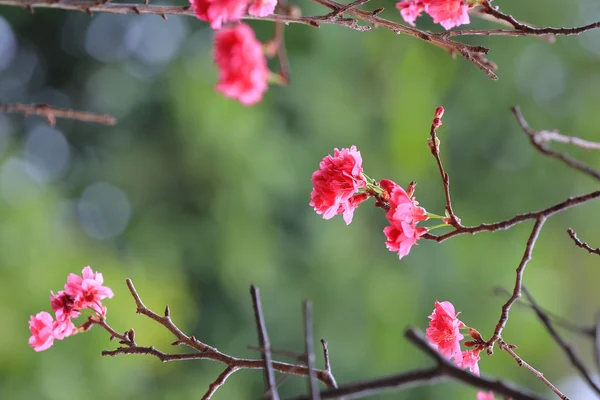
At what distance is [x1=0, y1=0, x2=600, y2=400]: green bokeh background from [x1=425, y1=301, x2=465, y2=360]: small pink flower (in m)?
1.50

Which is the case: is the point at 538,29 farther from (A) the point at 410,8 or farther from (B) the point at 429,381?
(B) the point at 429,381

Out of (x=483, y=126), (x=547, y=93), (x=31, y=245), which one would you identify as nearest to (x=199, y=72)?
(x=31, y=245)

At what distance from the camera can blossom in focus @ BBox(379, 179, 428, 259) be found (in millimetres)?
487

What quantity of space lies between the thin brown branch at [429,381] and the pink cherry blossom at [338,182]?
0.23 meters

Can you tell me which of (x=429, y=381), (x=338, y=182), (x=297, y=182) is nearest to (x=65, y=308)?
(x=338, y=182)

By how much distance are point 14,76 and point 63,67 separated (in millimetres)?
240

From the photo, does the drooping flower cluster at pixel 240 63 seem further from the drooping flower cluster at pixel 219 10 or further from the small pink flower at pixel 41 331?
the small pink flower at pixel 41 331

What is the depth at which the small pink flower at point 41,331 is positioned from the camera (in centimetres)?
55

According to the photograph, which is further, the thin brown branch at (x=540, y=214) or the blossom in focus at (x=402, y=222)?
the blossom in focus at (x=402, y=222)

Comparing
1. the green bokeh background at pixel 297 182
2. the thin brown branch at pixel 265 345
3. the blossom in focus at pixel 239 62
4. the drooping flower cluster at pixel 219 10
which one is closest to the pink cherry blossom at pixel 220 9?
the drooping flower cluster at pixel 219 10

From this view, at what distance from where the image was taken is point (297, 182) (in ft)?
8.38

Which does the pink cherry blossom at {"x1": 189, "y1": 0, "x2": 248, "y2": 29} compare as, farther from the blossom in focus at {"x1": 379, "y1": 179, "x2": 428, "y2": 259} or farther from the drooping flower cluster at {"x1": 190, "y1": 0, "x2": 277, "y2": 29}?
the blossom in focus at {"x1": 379, "y1": 179, "x2": 428, "y2": 259}

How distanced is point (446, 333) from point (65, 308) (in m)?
0.35

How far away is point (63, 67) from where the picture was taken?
293cm
